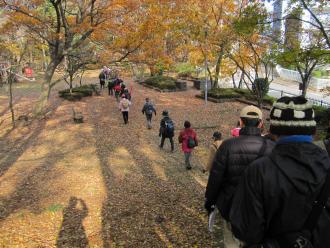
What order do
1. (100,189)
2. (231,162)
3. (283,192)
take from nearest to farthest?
(283,192) → (231,162) → (100,189)

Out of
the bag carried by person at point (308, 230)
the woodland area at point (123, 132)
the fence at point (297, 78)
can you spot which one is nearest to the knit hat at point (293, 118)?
the bag carried by person at point (308, 230)

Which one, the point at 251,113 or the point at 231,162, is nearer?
the point at 231,162

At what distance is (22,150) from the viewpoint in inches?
473

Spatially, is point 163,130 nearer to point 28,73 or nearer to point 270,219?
point 270,219

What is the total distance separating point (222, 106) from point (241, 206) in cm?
1858

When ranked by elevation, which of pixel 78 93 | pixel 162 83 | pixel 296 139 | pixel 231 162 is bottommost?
pixel 78 93

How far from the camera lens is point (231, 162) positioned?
323cm

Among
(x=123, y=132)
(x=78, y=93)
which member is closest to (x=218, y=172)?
(x=123, y=132)

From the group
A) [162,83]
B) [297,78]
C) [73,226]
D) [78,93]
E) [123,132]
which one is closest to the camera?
[73,226]

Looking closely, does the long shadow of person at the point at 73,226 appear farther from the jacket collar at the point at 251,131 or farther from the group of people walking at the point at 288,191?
the group of people walking at the point at 288,191

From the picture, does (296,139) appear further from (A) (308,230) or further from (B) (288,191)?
(A) (308,230)

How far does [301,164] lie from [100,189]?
6.72 m

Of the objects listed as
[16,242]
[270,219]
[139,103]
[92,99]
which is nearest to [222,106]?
[139,103]

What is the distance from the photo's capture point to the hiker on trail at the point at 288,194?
6.23 ft
